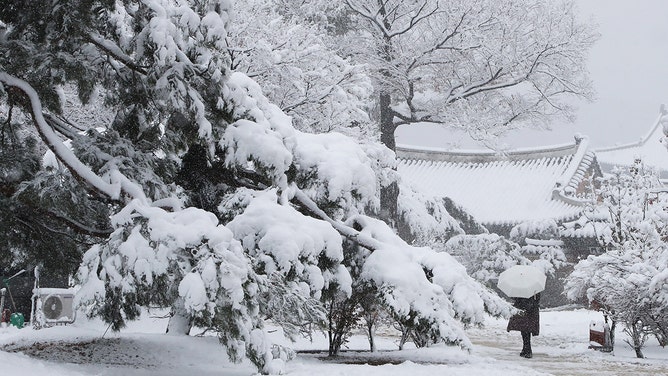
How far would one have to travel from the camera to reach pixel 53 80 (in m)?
6.91

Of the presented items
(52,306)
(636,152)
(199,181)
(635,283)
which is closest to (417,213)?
(635,283)

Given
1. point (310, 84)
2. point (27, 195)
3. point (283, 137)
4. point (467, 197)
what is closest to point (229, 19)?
point (283, 137)

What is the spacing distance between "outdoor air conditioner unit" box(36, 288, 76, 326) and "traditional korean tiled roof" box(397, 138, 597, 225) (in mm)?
13814

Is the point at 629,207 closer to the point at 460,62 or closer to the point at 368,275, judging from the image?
the point at 460,62

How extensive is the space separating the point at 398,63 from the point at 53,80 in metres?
9.25

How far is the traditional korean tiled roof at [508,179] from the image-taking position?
26312mm

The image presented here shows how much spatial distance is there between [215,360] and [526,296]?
17.1ft

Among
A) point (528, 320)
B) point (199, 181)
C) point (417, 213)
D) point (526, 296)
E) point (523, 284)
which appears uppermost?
point (417, 213)

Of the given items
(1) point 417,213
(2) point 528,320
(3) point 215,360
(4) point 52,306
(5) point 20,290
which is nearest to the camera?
(3) point 215,360

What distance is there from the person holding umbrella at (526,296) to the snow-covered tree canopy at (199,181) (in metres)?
3.15

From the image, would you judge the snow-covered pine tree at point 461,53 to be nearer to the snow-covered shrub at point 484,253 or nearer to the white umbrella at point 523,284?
the white umbrella at point 523,284

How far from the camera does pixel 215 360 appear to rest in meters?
8.22

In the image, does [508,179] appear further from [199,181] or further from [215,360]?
[199,181]

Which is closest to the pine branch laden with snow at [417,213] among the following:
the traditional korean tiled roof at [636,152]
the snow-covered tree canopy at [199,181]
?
the snow-covered tree canopy at [199,181]
